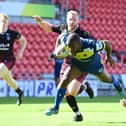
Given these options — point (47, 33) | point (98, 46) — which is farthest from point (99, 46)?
point (47, 33)

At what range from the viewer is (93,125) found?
25.7ft

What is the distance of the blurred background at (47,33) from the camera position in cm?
1868

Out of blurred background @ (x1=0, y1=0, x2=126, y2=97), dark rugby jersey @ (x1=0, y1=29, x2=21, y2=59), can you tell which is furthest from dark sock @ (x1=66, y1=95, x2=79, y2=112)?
blurred background @ (x1=0, y1=0, x2=126, y2=97)

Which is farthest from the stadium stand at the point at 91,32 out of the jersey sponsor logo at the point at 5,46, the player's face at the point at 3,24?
the player's face at the point at 3,24

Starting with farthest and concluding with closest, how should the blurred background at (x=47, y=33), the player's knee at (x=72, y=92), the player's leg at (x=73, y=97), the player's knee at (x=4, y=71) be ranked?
the blurred background at (x=47, y=33) < the player's knee at (x=4, y=71) < the player's knee at (x=72, y=92) < the player's leg at (x=73, y=97)

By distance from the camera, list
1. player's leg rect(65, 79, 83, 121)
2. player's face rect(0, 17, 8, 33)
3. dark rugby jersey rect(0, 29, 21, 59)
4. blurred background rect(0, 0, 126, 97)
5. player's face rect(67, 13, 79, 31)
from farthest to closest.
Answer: blurred background rect(0, 0, 126, 97), dark rugby jersey rect(0, 29, 21, 59), player's face rect(0, 17, 8, 33), player's leg rect(65, 79, 83, 121), player's face rect(67, 13, 79, 31)

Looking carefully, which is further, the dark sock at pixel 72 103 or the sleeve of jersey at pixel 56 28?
the sleeve of jersey at pixel 56 28

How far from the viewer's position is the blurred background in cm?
1868

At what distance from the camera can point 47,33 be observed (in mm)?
22266

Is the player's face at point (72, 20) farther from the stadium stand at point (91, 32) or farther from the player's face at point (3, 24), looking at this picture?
the stadium stand at point (91, 32)

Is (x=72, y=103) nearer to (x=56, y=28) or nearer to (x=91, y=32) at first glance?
(x=56, y=28)

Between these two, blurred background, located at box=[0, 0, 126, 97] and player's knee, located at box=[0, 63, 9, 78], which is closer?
player's knee, located at box=[0, 63, 9, 78]

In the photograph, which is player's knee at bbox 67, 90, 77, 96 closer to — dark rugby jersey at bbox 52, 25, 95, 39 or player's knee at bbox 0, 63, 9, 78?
dark rugby jersey at bbox 52, 25, 95, 39

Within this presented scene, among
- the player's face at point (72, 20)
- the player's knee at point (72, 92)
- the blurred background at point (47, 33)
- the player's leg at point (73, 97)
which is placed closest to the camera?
the player's face at point (72, 20)
